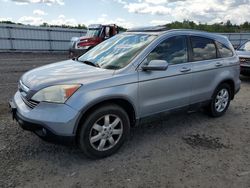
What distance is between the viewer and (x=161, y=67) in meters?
3.77

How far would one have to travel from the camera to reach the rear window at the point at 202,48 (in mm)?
4754

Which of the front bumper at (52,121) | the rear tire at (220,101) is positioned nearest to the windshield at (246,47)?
the rear tire at (220,101)

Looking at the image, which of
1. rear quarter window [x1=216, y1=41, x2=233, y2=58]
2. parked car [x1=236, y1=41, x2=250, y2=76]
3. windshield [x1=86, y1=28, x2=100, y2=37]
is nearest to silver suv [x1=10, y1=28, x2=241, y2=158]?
rear quarter window [x1=216, y1=41, x2=233, y2=58]

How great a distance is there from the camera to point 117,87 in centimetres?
360

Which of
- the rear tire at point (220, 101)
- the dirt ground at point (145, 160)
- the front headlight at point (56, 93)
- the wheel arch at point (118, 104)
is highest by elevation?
the front headlight at point (56, 93)

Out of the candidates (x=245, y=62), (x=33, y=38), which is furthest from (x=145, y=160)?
(x=33, y=38)

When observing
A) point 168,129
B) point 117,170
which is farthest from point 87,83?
point 168,129

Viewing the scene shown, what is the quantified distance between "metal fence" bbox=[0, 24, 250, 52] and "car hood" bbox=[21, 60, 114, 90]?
623 inches

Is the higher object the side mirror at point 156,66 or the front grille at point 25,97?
the side mirror at point 156,66

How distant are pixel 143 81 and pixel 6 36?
55.0 ft

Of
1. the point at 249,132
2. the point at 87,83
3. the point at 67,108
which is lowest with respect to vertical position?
the point at 249,132

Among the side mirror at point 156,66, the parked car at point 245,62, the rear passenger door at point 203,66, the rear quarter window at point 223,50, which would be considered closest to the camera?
the side mirror at point 156,66

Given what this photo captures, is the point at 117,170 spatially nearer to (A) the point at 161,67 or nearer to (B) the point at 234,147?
(A) the point at 161,67

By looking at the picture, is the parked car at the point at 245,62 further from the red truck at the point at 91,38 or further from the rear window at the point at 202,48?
the red truck at the point at 91,38
